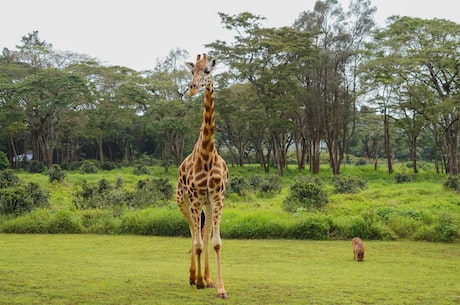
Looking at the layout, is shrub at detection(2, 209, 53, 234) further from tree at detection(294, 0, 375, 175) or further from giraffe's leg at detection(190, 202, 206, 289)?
tree at detection(294, 0, 375, 175)

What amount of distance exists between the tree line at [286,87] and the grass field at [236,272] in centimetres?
2228

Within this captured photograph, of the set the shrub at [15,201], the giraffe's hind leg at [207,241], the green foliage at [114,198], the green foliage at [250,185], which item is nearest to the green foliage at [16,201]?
the shrub at [15,201]

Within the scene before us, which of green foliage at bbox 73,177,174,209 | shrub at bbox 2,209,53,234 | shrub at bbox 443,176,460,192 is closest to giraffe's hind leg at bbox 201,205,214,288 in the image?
shrub at bbox 2,209,53,234

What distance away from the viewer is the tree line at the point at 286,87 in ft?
112

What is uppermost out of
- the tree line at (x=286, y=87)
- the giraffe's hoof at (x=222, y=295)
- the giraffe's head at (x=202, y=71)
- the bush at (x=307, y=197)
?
the tree line at (x=286, y=87)

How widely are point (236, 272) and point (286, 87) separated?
30426 mm

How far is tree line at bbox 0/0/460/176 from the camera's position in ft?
112

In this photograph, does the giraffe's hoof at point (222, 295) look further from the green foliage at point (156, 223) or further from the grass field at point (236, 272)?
the green foliage at point (156, 223)

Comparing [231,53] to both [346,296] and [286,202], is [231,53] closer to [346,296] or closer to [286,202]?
[286,202]

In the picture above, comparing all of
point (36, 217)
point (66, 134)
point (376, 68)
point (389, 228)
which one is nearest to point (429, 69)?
point (376, 68)

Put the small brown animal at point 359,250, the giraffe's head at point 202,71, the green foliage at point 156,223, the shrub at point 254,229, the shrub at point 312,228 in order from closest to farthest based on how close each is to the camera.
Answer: the giraffe's head at point 202,71 → the small brown animal at point 359,250 → the shrub at point 312,228 → the shrub at point 254,229 → the green foliage at point 156,223

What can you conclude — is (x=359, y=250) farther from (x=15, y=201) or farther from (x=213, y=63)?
(x=15, y=201)

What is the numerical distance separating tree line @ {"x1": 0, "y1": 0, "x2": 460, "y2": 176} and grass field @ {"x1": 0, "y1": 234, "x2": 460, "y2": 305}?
2228 cm

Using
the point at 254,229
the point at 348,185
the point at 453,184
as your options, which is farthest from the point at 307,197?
the point at 453,184
